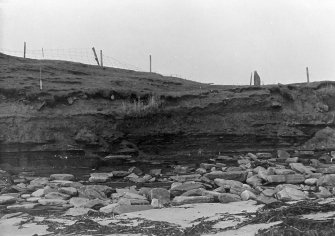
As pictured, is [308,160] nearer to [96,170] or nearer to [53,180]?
[96,170]

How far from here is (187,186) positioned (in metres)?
13.7

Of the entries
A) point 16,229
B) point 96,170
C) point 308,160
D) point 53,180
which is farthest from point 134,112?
point 16,229

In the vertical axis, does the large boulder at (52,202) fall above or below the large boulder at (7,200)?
below

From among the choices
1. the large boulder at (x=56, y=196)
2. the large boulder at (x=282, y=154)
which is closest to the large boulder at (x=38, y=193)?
the large boulder at (x=56, y=196)

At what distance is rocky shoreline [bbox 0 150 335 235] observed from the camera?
11.4 m

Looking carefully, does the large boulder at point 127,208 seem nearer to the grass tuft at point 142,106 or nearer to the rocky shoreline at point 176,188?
the rocky shoreline at point 176,188

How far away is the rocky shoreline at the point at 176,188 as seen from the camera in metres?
11.4

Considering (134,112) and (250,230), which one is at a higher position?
(134,112)

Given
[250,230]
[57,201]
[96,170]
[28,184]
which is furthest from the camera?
[96,170]

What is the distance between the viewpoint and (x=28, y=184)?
48.3 feet

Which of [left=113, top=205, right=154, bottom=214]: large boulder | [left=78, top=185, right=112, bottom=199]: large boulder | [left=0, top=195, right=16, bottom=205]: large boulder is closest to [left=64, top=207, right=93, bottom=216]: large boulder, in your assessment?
[left=113, top=205, right=154, bottom=214]: large boulder

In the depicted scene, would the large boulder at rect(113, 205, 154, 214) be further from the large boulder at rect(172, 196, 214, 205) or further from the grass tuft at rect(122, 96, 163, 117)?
the grass tuft at rect(122, 96, 163, 117)

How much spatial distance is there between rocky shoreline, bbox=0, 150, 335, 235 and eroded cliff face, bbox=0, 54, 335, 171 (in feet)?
3.93

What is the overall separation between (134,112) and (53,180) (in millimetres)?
5177
